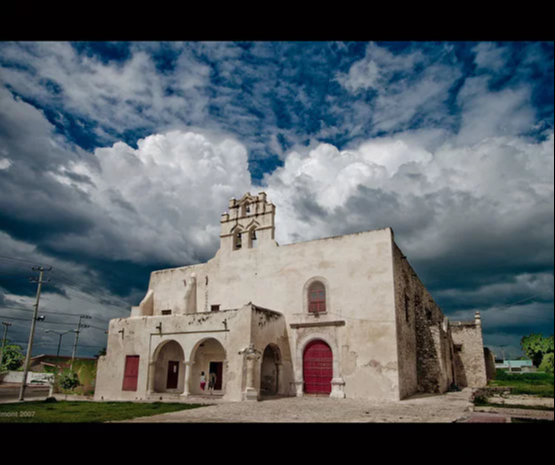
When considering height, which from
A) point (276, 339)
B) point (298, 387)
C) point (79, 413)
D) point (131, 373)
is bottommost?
point (79, 413)

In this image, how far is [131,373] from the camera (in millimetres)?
19125

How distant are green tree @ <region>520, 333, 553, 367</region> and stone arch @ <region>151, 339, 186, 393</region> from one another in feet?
56.7

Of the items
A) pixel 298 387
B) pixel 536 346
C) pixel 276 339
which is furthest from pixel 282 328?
pixel 536 346

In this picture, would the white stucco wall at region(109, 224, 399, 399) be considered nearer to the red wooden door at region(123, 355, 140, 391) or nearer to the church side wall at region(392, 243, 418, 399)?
the red wooden door at region(123, 355, 140, 391)

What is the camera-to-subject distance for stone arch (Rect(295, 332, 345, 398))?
52.7ft

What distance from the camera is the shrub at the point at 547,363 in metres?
2.87

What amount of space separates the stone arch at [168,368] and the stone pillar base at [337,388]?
7143 mm

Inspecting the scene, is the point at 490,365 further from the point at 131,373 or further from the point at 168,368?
the point at 131,373

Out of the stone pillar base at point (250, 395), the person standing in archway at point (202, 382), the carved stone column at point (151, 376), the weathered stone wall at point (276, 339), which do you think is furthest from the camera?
the person standing in archway at point (202, 382)

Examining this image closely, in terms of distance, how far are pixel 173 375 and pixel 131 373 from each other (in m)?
1.91

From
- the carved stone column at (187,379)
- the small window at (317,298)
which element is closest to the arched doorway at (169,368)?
the carved stone column at (187,379)

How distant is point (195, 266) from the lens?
71.9ft

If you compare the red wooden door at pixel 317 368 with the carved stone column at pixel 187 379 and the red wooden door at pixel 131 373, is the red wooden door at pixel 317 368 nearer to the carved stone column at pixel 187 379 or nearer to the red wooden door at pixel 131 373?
the carved stone column at pixel 187 379
